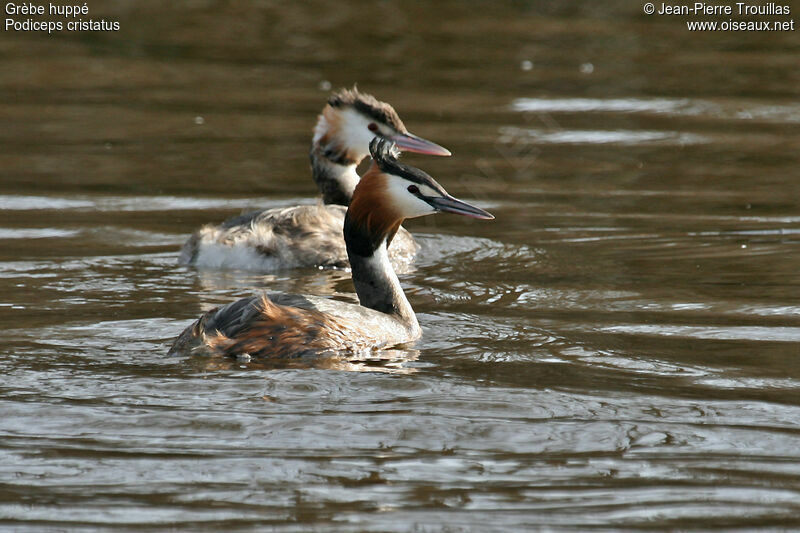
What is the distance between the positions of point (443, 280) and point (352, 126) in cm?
202

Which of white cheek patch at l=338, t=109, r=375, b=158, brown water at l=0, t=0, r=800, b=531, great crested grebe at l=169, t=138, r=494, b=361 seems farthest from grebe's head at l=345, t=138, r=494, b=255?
white cheek patch at l=338, t=109, r=375, b=158

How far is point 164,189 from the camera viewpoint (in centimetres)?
1159

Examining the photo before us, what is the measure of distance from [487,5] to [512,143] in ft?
21.6

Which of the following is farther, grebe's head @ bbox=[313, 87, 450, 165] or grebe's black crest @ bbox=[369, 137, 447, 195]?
grebe's head @ bbox=[313, 87, 450, 165]

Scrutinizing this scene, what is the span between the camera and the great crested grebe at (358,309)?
6.85m

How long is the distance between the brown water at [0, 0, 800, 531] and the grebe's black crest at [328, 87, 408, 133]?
87 centimetres

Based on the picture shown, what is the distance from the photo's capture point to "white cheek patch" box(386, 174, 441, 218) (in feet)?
24.8

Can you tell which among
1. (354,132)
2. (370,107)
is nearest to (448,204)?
(370,107)

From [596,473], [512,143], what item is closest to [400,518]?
[596,473]

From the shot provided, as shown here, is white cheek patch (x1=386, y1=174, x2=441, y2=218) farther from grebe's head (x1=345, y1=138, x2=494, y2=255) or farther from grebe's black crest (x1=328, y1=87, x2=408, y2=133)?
grebe's black crest (x1=328, y1=87, x2=408, y2=133)

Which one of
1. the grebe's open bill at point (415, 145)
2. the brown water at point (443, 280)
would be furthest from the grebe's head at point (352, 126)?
the brown water at point (443, 280)

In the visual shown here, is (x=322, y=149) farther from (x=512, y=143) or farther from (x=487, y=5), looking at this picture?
(x=487, y=5)

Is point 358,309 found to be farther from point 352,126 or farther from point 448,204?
point 352,126

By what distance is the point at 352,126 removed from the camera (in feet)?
34.8
